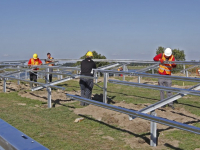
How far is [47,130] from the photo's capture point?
593 centimetres

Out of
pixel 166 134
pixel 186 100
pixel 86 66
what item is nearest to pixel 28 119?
pixel 86 66

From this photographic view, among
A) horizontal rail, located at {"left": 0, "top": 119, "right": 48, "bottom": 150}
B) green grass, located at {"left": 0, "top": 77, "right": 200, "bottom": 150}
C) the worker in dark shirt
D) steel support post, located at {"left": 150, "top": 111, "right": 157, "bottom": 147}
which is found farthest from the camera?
the worker in dark shirt

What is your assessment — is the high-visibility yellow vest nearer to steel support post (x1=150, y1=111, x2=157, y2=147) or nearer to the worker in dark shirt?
the worker in dark shirt

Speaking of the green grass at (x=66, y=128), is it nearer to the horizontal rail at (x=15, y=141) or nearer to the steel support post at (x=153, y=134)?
the steel support post at (x=153, y=134)

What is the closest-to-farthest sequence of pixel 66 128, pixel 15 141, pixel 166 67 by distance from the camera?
1. pixel 15 141
2. pixel 66 128
3. pixel 166 67

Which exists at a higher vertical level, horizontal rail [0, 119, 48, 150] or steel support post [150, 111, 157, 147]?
horizontal rail [0, 119, 48, 150]

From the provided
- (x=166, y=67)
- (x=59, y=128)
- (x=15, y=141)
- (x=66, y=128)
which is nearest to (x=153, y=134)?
(x=66, y=128)

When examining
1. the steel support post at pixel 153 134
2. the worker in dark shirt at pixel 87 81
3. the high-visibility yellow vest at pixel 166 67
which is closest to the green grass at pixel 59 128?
the steel support post at pixel 153 134

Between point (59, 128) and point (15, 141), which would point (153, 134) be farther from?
point (15, 141)

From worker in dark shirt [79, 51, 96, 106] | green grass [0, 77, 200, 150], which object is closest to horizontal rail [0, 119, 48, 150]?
green grass [0, 77, 200, 150]

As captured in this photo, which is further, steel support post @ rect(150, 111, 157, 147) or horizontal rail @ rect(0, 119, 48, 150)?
steel support post @ rect(150, 111, 157, 147)

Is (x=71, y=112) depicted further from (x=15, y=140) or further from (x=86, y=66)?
(x=15, y=140)

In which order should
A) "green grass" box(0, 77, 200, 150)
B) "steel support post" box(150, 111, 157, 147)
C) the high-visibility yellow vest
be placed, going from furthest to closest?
the high-visibility yellow vest < "green grass" box(0, 77, 200, 150) < "steel support post" box(150, 111, 157, 147)

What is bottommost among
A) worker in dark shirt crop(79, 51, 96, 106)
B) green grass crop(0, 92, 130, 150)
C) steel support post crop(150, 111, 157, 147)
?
green grass crop(0, 92, 130, 150)
